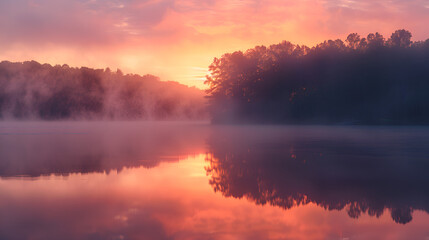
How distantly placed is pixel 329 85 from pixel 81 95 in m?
99.1

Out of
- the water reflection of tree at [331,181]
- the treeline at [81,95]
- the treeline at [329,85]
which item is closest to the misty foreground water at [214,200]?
the water reflection of tree at [331,181]

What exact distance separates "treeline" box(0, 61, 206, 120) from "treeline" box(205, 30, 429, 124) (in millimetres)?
72275

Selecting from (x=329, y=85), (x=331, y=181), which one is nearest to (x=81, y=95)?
(x=329, y=85)

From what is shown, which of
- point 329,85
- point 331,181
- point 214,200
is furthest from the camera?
point 329,85

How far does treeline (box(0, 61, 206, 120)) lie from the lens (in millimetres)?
139375

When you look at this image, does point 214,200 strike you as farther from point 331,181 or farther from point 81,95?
point 81,95

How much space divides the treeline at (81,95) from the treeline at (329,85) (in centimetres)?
7228

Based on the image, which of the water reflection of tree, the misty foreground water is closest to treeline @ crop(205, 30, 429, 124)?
the water reflection of tree

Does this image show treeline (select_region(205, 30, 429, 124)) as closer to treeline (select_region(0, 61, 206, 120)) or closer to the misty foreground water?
the misty foreground water

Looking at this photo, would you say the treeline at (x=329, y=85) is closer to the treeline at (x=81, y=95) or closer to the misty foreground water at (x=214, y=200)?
the misty foreground water at (x=214, y=200)

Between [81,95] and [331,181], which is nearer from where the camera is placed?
[331,181]

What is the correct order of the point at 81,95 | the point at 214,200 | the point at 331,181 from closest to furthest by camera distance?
the point at 214,200 < the point at 331,181 < the point at 81,95

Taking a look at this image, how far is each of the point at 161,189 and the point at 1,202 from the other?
328 centimetres

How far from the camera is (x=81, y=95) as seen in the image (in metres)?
148
